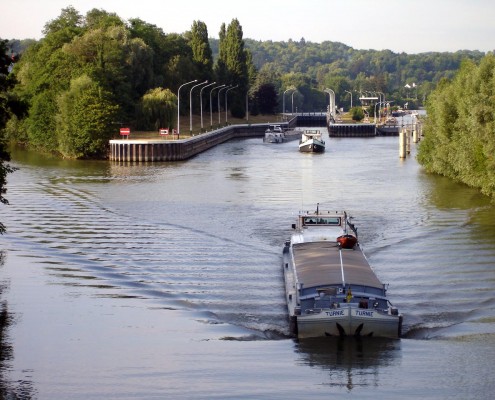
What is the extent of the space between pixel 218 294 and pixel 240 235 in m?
12.2

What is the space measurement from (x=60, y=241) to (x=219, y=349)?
18968 mm

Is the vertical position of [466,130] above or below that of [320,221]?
above

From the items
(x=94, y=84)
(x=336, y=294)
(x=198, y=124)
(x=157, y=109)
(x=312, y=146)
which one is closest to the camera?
(x=336, y=294)

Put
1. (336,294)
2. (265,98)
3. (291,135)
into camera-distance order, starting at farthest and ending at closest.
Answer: (265,98) < (291,135) < (336,294)

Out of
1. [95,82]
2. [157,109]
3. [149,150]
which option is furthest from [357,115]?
[149,150]

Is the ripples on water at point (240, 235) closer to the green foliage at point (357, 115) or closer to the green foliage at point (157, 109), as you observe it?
the green foliage at point (157, 109)

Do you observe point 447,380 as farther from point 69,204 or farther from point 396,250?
point 69,204

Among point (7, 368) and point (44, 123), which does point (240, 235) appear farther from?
point (44, 123)

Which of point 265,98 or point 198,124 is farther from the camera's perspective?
point 265,98

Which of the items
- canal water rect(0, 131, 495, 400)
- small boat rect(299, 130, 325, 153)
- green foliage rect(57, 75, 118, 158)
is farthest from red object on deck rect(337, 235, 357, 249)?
small boat rect(299, 130, 325, 153)

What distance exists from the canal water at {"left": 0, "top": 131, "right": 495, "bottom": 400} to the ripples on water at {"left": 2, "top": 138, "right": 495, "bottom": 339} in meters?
0.12

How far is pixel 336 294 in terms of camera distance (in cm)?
2958

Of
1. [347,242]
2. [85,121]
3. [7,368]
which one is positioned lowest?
[7,368]

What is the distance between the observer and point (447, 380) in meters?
25.1
